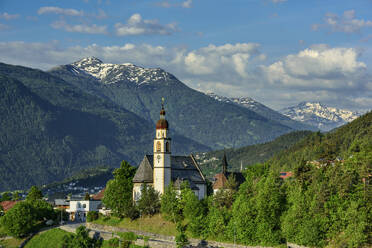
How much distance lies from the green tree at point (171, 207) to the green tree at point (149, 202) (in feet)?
9.47

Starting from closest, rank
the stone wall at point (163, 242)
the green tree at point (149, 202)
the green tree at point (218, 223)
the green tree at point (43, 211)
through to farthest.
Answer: the stone wall at point (163, 242)
the green tree at point (218, 223)
the green tree at point (149, 202)
the green tree at point (43, 211)

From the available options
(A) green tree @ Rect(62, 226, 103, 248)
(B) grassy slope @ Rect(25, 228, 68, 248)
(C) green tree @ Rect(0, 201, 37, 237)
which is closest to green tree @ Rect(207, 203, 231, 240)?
(A) green tree @ Rect(62, 226, 103, 248)

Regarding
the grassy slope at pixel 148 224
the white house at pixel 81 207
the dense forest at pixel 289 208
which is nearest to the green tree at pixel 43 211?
the grassy slope at pixel 148 224

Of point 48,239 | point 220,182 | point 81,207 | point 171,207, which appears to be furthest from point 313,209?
point 81,207

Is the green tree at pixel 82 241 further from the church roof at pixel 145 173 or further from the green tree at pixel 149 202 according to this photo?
the church roof at pixel 145 173

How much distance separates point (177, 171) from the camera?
13988 cm

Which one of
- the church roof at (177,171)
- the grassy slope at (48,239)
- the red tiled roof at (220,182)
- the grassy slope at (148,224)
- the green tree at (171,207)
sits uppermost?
the church roof at (177,171)

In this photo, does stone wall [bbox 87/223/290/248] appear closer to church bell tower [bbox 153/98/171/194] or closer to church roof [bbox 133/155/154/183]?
church roof [bbox 133/155/154/183]

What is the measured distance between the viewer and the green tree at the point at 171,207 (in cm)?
12575

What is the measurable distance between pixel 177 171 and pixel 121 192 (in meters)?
13.7

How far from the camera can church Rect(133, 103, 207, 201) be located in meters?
136

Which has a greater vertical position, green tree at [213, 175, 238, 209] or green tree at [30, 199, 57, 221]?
green tree at [213, 175, 238, 209]

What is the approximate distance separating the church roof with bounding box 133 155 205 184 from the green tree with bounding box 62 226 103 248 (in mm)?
21629

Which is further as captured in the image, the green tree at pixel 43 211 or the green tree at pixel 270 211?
the green tree at pixel 43 211
